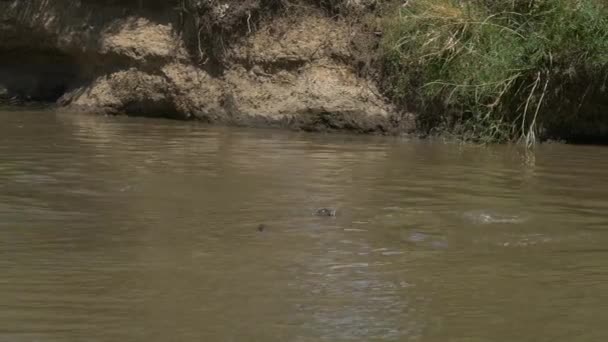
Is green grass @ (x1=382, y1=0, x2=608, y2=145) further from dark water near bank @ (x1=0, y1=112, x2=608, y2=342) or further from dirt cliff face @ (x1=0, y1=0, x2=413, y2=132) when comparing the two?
dark water near bank @ (x1=0, y1=112, x2=608, y2=342)

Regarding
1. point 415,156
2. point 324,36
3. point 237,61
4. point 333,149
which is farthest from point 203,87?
point 415,156

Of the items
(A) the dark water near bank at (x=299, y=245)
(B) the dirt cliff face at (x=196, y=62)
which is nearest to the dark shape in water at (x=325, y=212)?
(A) the dark water near bank at (x=299, y=245)

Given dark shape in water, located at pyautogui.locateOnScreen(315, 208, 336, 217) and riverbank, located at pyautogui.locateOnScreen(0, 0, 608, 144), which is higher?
riverbank, located at pyautogui.locateOnScreen(0, 0, 608, 144)

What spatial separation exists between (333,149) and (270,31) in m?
2.33

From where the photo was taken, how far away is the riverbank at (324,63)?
943 cm

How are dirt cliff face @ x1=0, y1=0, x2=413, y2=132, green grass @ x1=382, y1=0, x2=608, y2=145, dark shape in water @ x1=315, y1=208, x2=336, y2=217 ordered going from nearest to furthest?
dark shape in water @ x1=315, y1=208, x2=336, y2=217, green grass @ x1=382, y1=0, x2=608, y2=145, dirt cliff face @ x1=0, y1=0, x2=413, y2=132

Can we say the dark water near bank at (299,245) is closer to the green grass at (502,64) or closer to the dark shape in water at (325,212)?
the dark shape in water at (325,212)

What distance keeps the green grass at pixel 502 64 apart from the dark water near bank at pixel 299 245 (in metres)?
0.73

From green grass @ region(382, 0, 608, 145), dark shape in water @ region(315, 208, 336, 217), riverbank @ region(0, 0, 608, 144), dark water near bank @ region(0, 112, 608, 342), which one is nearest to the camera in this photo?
dark water near bank @ region(0, 112, 608, 342)

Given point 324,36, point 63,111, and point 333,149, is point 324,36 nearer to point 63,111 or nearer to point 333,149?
point 333,149

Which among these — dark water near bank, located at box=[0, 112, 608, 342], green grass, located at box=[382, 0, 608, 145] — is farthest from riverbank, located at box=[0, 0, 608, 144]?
dark water near bank, located at box=[0, 112, 608, 342]

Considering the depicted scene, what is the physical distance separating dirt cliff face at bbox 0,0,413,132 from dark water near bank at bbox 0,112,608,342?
1.74 m

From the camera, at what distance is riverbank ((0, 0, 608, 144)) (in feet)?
30.9

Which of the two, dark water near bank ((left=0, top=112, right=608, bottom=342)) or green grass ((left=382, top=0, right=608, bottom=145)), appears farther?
green grass ((left=382, top=0, right=608, bottom=145))
